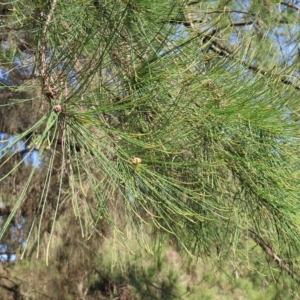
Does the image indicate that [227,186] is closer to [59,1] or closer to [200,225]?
[200,225]

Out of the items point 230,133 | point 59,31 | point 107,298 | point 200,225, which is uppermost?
point 59,31

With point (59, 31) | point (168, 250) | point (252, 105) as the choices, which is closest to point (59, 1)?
point (59, 31)

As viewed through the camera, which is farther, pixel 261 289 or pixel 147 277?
pixel 147 277

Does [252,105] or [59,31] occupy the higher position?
[59,31]

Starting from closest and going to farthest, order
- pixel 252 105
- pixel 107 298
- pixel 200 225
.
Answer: pixel 252 105 < pixel 200 225 < pixel 107 298

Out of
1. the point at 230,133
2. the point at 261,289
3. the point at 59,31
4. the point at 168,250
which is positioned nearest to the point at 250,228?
the point at 230,133

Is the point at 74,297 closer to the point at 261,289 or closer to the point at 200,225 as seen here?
the point at 261,289

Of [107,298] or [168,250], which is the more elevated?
[168,250]

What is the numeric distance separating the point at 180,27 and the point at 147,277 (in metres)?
1.94

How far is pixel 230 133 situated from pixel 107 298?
76.7 inches

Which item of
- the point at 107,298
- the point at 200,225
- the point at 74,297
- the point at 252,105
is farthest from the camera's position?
the point at 107,298

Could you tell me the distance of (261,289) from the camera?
2.42m

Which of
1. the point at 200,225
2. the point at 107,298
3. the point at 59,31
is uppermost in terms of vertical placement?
the point at 59,31

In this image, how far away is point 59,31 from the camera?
941 millimetres
